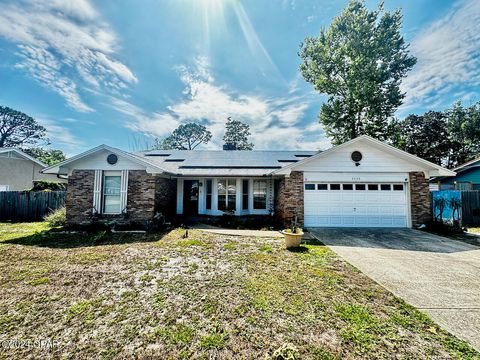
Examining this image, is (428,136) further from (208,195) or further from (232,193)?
(208,195)

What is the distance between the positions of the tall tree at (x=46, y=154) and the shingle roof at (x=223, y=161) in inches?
1263

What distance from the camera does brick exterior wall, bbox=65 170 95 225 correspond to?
10.5 m

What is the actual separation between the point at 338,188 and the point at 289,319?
8929 mm

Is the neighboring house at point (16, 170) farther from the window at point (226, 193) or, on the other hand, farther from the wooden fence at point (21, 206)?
the window at point (226, 193)

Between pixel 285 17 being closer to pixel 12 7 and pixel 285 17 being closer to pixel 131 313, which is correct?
pixel 12 7

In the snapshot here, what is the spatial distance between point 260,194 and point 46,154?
47.6 meters

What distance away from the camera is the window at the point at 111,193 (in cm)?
1064

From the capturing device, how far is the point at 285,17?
40.1 ft

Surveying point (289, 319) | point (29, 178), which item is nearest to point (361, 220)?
point (289, 319)

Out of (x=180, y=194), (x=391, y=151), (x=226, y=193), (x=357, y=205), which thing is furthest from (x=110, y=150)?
(x=391, y=151)

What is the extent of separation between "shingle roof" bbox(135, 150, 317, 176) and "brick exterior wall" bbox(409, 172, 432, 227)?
279 inches

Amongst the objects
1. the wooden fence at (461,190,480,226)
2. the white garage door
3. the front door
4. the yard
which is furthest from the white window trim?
the wooden fence at (461,190,480,226)

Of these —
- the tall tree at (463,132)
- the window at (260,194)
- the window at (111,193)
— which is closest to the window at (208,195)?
the window at (260,194)

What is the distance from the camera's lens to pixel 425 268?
214 inches
